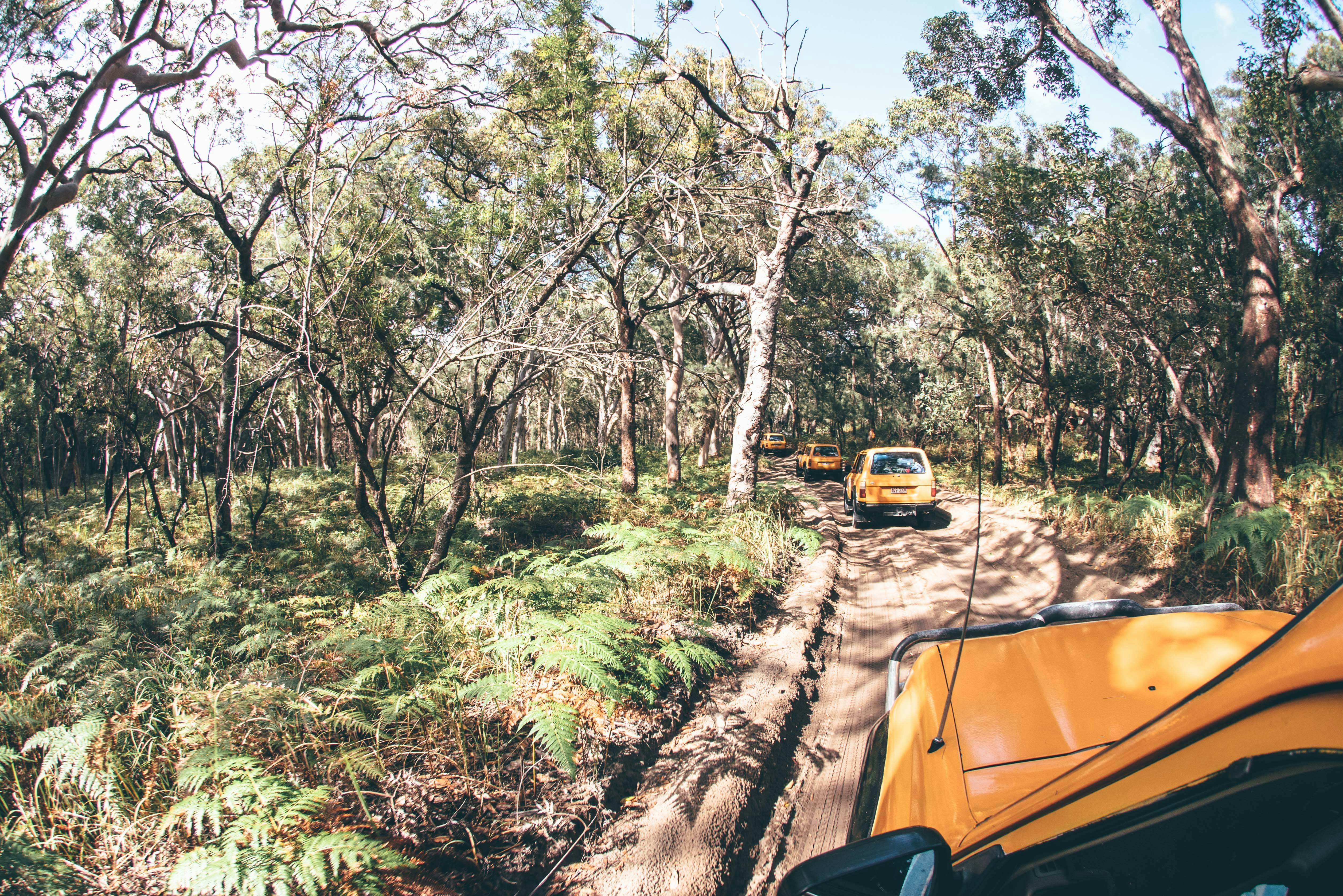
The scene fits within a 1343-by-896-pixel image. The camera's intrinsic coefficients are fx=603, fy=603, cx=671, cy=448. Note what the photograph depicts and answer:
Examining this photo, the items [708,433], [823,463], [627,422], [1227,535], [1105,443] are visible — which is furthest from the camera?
[708,433]

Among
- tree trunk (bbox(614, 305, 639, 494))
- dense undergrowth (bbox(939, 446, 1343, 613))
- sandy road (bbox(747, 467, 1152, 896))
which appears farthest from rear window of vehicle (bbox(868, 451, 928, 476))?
tree trunk (bbox(614, 305, 639, 494))

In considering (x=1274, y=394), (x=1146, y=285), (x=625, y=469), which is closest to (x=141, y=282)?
(x=625, y=469)

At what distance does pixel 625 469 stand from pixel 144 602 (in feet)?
31.7

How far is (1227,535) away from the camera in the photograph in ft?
22.3

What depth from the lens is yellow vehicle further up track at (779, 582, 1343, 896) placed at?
0.77 metres

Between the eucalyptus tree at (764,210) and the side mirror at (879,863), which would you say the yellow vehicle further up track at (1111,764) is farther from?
the eucalyptus tree at (764,210)

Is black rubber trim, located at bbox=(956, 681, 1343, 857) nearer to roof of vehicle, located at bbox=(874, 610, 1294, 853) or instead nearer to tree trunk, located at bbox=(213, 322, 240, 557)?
roof of vehicle, located at bbox=(874, 610, 1294, 853)

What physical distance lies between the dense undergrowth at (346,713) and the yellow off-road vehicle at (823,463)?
1920 cm

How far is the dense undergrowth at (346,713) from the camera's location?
271cm

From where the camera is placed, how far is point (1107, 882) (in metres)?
1.09

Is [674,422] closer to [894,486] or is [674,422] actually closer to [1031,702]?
[894,486]

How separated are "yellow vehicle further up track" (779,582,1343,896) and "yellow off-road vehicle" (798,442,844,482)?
24.0 meters

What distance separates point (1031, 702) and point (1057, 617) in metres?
0.79

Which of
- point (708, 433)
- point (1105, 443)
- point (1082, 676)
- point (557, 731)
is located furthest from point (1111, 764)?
point (708, 433)
